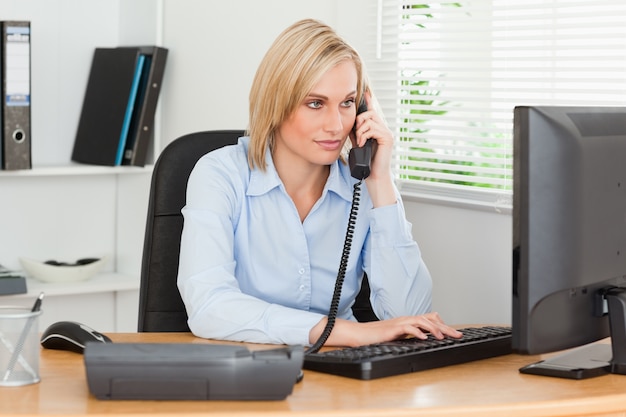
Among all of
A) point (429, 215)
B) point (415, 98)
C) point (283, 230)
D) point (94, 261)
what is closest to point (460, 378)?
point (283, 230)

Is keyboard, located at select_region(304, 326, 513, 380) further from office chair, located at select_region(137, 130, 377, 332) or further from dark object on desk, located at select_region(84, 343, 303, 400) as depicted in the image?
office chair, located at select_region(137, 130, 377, 332)

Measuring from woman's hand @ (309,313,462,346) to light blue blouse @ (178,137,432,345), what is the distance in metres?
0.26

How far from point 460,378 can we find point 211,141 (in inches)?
35.2

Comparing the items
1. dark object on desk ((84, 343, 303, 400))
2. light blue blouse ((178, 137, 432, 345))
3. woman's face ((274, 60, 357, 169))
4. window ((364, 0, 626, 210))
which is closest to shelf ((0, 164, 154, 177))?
window ((364, 0, 626, 210))

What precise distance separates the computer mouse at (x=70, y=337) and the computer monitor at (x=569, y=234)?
68 cm

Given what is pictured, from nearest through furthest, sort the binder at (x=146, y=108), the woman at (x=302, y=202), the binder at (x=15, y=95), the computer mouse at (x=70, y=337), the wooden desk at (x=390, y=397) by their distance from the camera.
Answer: the wooden desk at (x=390, y=397), the computer mouse at (x=70, y=337), the woman at (x=302, y=202), the binder at (x=15, y=95), the binder at (x=146, y=108)

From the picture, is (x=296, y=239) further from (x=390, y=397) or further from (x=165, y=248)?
(x=390, y=397)

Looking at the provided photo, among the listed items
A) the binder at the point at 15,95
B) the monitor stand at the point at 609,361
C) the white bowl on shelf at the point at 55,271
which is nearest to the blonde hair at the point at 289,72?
the monitor stand at the point at 609,361

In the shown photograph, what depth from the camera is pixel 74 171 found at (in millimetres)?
3141

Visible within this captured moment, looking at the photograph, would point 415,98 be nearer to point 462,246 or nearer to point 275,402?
point 462,246

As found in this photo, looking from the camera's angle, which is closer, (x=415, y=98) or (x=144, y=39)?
(x=415, y=98)

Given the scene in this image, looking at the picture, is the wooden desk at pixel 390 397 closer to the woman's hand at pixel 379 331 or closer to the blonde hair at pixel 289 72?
the woman's hand at pixel 379 331

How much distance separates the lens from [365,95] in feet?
6.91

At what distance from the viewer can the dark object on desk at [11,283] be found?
2.96 metres
